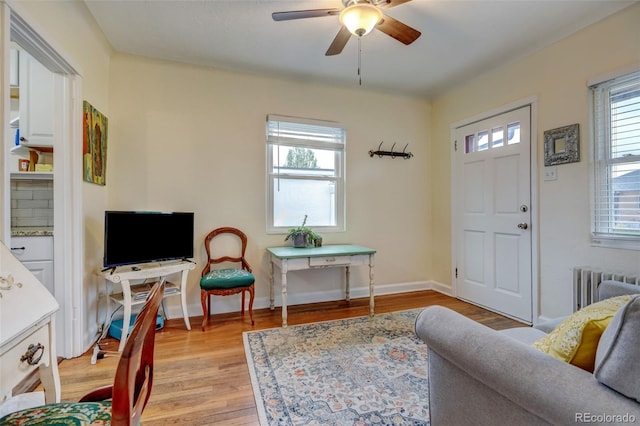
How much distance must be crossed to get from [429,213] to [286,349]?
8.96ft

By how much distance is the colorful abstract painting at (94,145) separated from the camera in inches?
89.4

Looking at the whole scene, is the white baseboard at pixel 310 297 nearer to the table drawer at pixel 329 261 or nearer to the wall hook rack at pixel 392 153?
the table drawer at pixel 329 261

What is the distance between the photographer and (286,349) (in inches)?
90.2

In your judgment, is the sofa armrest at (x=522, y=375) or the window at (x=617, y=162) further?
the window at (x=617, y=162)

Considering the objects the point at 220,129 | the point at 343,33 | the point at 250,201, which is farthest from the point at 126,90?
the point at 343,33

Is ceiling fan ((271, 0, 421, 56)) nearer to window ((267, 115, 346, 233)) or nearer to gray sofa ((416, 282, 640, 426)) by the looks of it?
window ((267, 115, 346, 233))

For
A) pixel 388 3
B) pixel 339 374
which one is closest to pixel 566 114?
pixel 388 3

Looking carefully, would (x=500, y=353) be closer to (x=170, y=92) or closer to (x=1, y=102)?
(x=1, y=102)

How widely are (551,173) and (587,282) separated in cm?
98

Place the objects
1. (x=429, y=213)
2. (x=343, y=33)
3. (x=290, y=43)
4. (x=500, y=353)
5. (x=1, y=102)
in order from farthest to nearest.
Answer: (x=429, y=213) < (x=290, y=43) < (x=343, y=33) < (x=1, y=102) < (x=500, y=353)

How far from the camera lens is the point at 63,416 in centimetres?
91

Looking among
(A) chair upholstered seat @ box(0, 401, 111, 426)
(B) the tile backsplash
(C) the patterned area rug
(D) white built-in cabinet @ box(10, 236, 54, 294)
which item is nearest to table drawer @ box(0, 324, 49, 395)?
(A) chair upholstered seat @ box(0, 401, 111, 426)

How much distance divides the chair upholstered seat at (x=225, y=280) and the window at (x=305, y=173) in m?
0.69

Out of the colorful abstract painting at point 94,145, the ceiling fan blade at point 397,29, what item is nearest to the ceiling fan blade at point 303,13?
the ceiling fan blade at point 397,29
